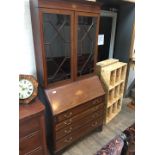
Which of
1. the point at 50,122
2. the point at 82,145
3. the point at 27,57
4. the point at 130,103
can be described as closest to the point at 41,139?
the point at 50,122

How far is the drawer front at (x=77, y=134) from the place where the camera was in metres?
1.82

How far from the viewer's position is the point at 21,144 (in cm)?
143

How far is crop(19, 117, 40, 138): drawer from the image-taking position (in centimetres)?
138

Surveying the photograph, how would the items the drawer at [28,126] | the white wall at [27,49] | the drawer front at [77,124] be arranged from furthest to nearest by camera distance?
the drawer front at [77,124] < the white wall at [27,49] < the drawer at [28,126]

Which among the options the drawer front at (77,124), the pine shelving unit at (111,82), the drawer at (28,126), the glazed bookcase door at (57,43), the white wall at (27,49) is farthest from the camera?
the pine shelving unit at (111,82)

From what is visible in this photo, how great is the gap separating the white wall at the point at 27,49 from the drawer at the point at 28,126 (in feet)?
2.11

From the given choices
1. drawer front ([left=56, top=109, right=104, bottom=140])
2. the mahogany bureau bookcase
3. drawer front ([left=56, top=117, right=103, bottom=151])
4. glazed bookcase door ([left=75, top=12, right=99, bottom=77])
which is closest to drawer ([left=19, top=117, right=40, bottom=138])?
the mahogany bureau bookcase

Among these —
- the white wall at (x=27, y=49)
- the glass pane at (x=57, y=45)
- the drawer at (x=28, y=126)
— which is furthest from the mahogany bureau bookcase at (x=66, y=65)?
the drawer at (x=28, y=126)

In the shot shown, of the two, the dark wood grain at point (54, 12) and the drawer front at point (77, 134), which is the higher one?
the dark wood grain at point (54, 12)

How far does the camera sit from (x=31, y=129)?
4.79 feet

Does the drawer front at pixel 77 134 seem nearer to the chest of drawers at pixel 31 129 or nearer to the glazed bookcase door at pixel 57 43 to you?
the chest of drawers at pixel 31 129

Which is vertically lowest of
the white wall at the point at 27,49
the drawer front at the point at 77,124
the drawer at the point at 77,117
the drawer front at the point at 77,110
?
the drawer front at the point at 77,124

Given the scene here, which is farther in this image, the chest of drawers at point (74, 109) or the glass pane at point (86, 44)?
the glass pane at point (86, 44)
